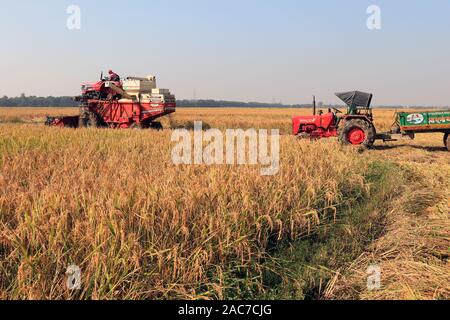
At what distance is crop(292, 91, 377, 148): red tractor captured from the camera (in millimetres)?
10641

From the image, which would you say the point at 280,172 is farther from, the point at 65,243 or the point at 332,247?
the point at 65,243

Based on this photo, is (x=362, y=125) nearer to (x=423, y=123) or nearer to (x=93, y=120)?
(x=423, y=123)

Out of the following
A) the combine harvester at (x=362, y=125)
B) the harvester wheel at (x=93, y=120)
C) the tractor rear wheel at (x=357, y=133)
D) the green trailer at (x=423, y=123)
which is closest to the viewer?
the green trailer at (x=423, y=123)

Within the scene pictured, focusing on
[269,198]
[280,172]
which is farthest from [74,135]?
[269,198]

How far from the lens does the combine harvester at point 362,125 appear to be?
10.0 meters

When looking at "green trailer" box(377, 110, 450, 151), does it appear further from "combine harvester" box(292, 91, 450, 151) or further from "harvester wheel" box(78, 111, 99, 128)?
"harvester wheel" box(78, 111, 99, 128)

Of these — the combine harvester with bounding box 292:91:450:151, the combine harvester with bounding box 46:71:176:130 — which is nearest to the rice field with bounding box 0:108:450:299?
the combine harvester with bounding box 292:91:450:151

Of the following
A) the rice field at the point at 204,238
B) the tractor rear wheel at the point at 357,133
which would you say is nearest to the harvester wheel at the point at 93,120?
the rice field at the point at 204,238

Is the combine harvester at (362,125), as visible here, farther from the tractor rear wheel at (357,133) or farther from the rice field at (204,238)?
the rice field at (204,238)

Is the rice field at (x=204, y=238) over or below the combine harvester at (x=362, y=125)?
below

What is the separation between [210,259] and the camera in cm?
277

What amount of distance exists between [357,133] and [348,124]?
0.43 m

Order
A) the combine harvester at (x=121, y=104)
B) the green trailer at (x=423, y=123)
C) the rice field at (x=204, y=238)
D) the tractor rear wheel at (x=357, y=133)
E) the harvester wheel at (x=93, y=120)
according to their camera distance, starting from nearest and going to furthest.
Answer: the rice field at (x=204, y=238) < the green trailer at (x=423, y=123) < the tractor rear wheel at (x=357, y=133) < the combine harvester at (x=121, y=104) < the harvester wheel at (x=93, y=120)
